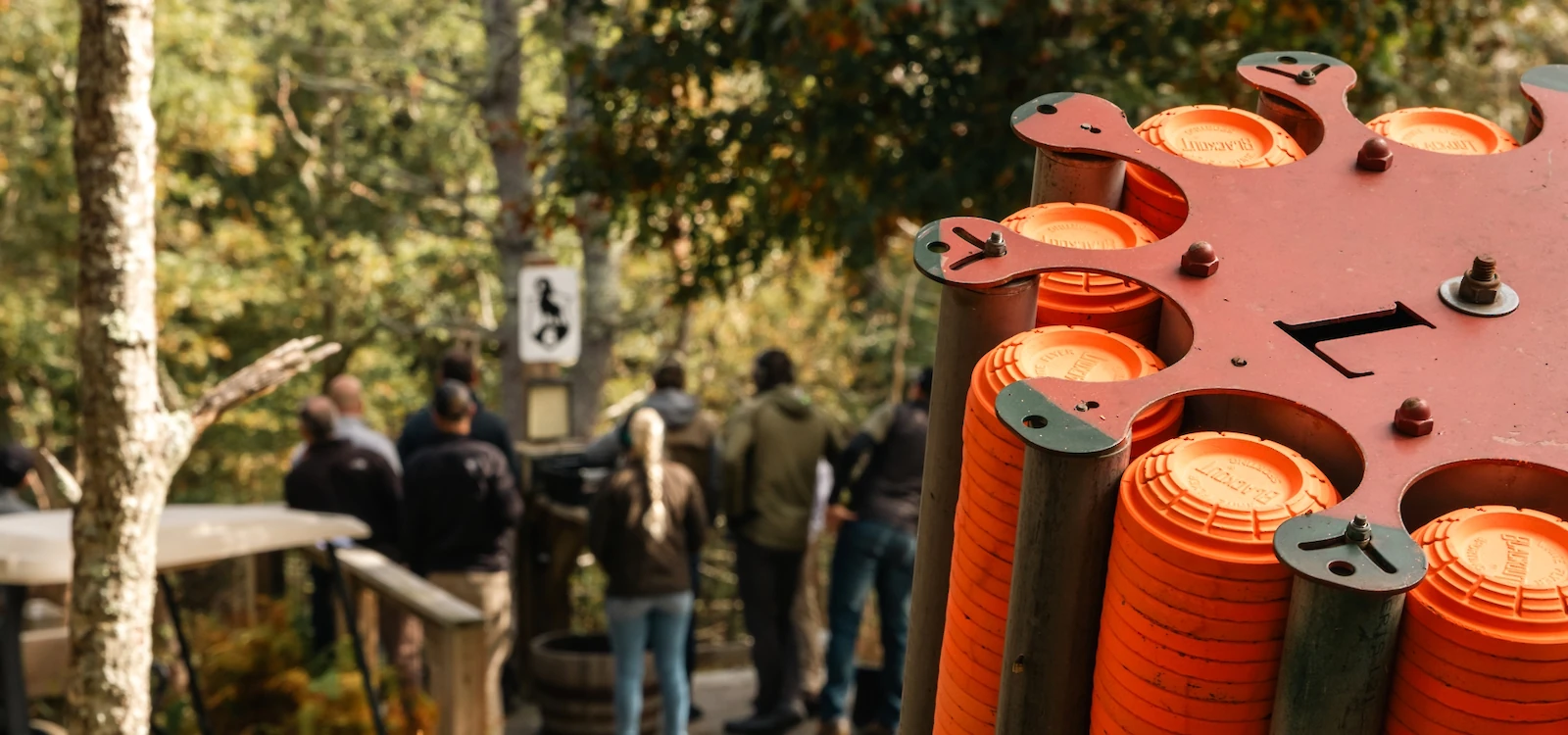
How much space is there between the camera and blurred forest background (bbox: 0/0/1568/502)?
22.3 ft

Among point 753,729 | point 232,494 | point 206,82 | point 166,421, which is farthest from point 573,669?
point 232,494

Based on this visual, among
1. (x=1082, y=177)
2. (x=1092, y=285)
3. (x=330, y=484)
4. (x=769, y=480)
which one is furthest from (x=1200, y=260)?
(x=330, y=484)

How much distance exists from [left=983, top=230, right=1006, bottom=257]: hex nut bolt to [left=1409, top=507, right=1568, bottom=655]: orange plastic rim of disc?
24.5 inches

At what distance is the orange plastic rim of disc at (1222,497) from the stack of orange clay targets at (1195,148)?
0.52 meters

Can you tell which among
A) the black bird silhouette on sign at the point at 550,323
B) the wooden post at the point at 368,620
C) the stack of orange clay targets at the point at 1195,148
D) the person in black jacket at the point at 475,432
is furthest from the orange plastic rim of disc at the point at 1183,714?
the black bird silhouette on sign at the point at 550,323

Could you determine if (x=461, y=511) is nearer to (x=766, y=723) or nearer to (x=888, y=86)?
(x=766, y=723)

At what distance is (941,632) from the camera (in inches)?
84.9

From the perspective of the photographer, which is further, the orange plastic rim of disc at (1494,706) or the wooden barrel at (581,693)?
the wooden barrel at (581,693)

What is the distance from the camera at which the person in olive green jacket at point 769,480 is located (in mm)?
6309

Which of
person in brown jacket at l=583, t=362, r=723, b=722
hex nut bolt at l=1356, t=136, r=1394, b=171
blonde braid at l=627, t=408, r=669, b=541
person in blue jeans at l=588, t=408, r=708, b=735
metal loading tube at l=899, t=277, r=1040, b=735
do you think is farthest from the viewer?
person in brown jacket at l=583, t=362, r=723, b=722

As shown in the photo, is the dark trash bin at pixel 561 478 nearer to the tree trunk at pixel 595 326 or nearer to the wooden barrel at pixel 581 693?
the wooden barrel at pixel 581 693

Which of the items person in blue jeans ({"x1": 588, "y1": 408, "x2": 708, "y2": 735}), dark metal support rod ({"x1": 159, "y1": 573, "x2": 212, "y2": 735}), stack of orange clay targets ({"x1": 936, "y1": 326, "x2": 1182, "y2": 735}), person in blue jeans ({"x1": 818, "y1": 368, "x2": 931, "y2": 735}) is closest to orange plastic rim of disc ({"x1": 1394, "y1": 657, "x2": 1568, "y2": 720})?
stack of orange clay targets ({"x1": 936, "y1": 326, "x2": 1182, "y2": 735})

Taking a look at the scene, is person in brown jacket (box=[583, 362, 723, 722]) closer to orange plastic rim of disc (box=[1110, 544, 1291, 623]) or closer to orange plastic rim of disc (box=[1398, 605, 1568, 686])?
orange plastic rim of disc (box=[1110, 544, 1291, 623])

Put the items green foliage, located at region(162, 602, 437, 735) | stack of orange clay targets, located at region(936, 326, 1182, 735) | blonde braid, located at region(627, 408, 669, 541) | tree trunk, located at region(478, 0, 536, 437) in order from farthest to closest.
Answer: tree trunk, located at region(478, 0, 536, 437) < blonde braid, located at region(627, 408, 669, 541) < green foliage, located at region(162, 602, 437, 735) < stack of orange clay targets, located at region(936, 326, 1182, 735)
